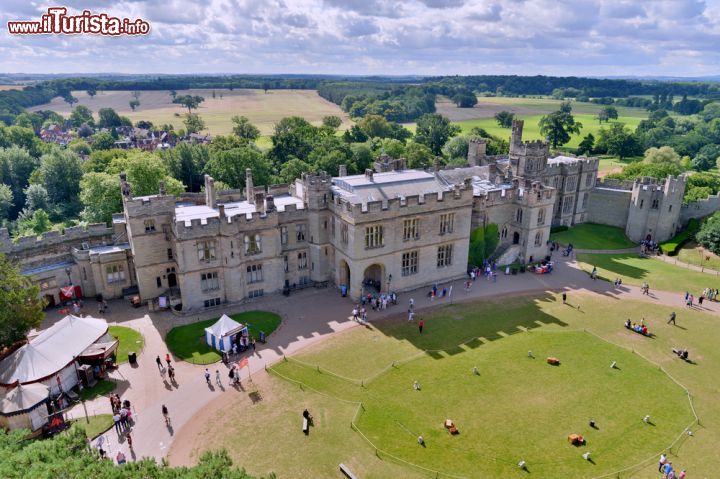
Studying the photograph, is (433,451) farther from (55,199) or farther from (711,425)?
(55,199)

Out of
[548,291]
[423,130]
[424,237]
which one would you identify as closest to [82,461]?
[424,237]

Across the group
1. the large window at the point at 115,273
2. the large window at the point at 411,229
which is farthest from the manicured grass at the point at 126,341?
the large window at the point at 411,229

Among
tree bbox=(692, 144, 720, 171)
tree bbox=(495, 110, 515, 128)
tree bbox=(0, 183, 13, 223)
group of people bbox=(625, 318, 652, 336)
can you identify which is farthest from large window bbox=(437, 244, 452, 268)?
tree bbox=(495, 110, 515, 128)

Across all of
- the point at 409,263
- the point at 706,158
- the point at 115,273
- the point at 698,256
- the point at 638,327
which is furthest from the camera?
the point at 706,158

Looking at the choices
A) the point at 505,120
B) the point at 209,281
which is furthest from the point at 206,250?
the point at 505,120

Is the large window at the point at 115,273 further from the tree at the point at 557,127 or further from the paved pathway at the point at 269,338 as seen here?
the tree at the point at 557,127

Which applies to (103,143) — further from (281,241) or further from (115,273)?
(281,241)
